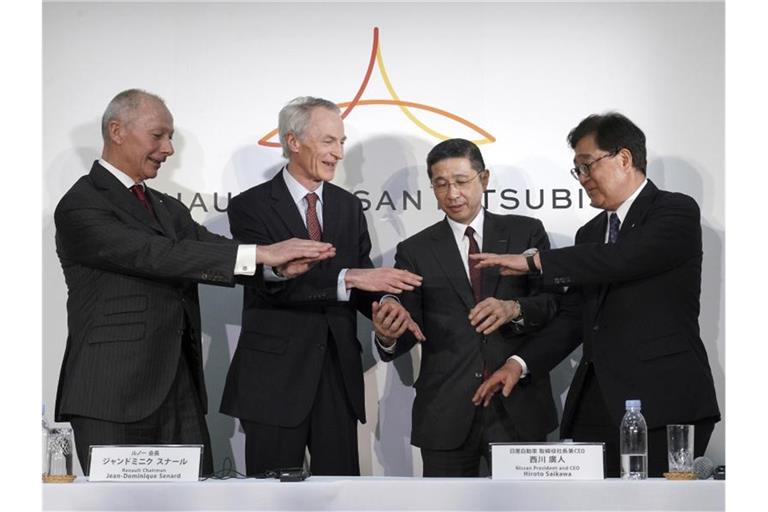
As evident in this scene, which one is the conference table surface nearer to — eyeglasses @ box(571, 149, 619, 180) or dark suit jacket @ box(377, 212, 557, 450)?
dark suit jacket @ box(377, 212, 557, 450)

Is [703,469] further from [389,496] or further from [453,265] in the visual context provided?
[453,265]

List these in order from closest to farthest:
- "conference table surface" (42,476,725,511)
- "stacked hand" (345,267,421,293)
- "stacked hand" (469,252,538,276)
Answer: "conference table surface" (42,476,725,511), "stacked hand" (469,252,538,276), "stacked hand" (345,267,421,293)

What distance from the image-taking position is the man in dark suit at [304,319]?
14.2 ft

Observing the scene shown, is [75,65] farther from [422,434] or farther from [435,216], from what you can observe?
[422,434]

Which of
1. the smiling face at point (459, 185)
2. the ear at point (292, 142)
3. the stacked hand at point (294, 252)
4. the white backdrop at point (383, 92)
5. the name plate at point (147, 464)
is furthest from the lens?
the white backdrop at point (383, 92)

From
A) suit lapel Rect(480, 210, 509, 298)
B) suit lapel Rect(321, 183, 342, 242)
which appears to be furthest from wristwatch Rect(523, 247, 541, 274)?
suit lapel Rect(321, 183, 342, 242)

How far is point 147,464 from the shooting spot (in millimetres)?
3045

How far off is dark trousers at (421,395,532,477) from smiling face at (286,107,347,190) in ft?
3.85

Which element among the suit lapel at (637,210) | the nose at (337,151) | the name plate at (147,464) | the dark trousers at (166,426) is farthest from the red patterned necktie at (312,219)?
the name plate at (147,464)

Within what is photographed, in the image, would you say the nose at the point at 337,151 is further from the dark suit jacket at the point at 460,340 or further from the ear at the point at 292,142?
Answer: the dark suit jacket at the point at 460,340

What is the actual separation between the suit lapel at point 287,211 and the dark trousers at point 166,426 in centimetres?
73

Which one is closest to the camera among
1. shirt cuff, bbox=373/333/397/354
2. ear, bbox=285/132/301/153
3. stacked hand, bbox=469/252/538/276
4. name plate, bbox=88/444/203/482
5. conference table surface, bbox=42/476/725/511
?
conference table surface, bbox=42/476/725/511

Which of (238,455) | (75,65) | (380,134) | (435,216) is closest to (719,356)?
(435,216)

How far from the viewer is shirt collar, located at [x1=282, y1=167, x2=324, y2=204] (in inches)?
181
